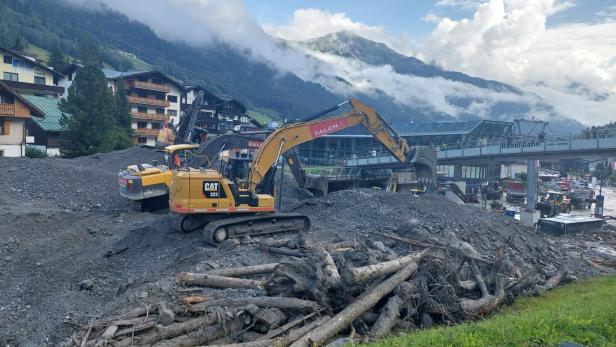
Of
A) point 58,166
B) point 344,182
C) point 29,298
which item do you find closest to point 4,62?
point 58,166

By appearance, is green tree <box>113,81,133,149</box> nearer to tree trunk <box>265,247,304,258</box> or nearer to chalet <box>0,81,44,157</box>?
chalet <box>0,81,44,157</box>

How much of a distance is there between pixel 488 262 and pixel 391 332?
186 inches

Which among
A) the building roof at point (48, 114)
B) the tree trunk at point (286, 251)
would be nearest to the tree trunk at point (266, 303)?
the tree trunk at point (286, 251)

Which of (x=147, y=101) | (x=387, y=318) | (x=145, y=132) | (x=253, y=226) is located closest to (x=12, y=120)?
(x=145, y=132)

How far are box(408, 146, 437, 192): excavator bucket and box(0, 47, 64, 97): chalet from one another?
42.6 m

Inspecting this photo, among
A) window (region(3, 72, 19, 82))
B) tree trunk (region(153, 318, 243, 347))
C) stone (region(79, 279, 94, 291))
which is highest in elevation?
window (region(3, 72, 19, 82))

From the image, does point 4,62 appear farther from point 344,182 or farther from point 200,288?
point 200,288

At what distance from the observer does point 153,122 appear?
56.2m

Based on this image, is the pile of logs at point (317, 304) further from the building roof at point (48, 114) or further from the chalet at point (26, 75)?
the chalet at point (26, 75)

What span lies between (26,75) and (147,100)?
1242 centimetres

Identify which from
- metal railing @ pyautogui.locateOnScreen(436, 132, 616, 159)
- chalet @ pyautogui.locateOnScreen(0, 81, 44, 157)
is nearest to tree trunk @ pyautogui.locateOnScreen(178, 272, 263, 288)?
metal railing @ pyautogui.locateOnScreen(436, 132, 616, 159)

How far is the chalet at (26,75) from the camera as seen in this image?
4906 centimetres

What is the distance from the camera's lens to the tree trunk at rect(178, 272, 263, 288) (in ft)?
34.1

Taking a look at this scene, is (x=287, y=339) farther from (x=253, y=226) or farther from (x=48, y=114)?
(x=48, y=114)
